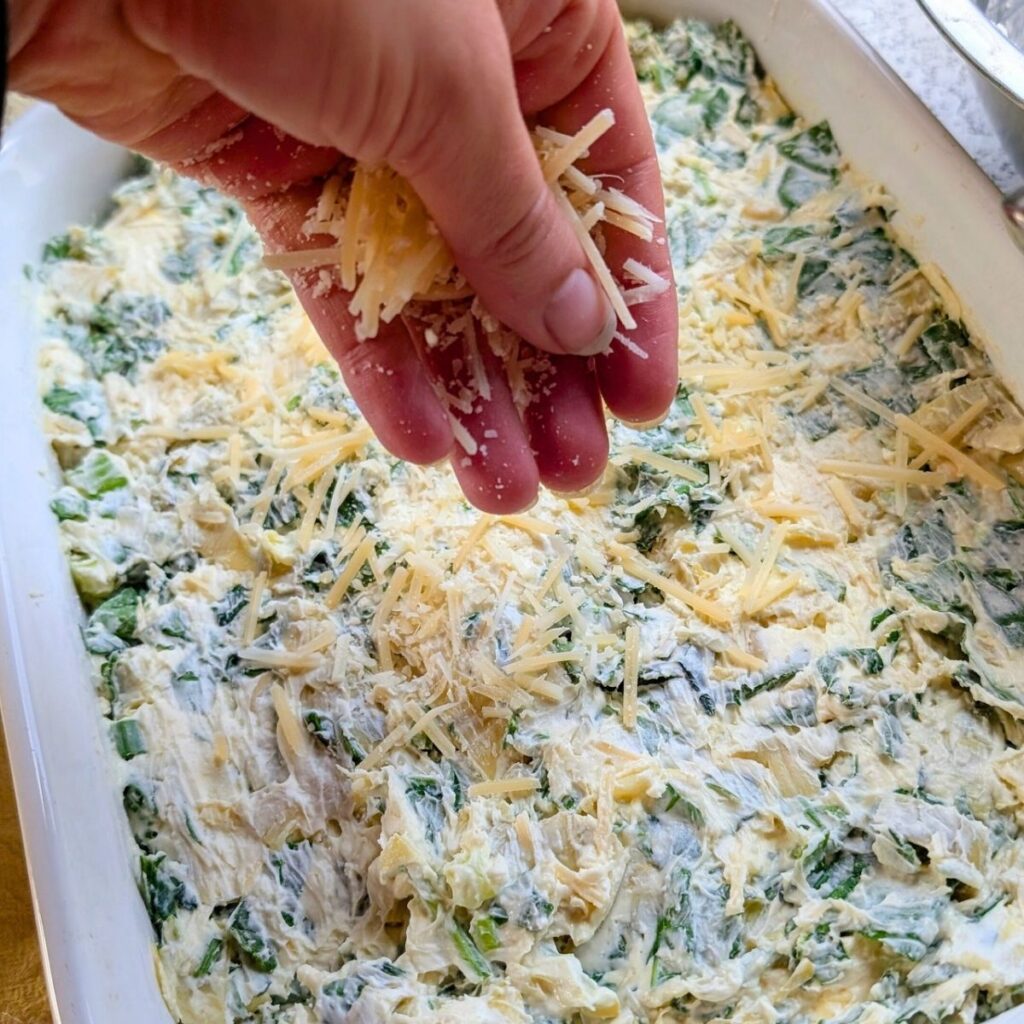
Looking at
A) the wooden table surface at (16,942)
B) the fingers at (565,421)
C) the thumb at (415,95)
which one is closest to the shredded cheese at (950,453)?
the fingers at (565,421)

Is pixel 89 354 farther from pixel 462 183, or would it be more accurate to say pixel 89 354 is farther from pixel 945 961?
pixel 945 961

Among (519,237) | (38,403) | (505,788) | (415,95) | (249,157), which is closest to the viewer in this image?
(415,95)

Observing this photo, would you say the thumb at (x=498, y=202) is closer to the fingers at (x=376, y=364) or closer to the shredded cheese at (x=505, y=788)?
the fingers at (x=376, y=364)

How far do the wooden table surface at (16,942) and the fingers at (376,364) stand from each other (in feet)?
2.37

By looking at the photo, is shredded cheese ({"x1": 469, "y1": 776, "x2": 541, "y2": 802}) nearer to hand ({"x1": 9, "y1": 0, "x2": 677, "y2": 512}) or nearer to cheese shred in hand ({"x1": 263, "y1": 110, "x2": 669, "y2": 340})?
hand ({"x1": 9, "y1": 0, "x2": 677, "y2": 512})

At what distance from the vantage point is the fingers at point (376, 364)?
49.7 inches

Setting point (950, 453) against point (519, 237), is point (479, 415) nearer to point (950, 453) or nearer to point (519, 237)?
point (519, 237)

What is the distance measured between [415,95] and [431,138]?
5 centimetres

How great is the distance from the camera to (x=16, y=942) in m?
1.36

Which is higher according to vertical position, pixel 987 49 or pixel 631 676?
pixel 987 49

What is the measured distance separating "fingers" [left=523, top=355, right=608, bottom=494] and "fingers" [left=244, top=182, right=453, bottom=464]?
12 centimetres

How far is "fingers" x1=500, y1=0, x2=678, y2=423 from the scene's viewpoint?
127 centimetres

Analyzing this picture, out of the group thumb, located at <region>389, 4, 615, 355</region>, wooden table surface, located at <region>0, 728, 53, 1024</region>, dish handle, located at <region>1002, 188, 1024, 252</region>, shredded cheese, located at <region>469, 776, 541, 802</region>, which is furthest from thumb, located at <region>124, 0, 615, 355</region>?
wooden table surface, located at <region>0, 728, 53, 1024</region>

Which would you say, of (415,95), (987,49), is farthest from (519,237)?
(987,49)
